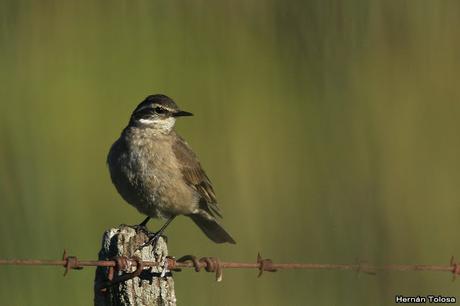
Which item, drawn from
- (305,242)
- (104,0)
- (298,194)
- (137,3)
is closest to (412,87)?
(298,194)

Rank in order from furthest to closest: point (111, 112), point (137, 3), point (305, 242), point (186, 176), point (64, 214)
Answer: point (111, 112) → point (137, 3) → point (64, 214) → point (305, 242) → point (186, 176)

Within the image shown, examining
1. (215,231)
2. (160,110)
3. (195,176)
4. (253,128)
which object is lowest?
(215,231)

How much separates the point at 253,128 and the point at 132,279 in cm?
610

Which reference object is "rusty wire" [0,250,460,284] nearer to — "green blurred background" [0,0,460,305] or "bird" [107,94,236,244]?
"green blurred background" [0,0,460,305]

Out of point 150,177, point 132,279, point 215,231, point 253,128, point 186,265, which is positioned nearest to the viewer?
point 132,279

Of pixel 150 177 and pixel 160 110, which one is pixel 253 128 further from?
pixel 150 177

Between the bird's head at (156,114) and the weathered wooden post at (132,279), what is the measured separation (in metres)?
3.03

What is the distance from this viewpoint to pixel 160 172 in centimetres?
816

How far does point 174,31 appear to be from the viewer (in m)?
11.6

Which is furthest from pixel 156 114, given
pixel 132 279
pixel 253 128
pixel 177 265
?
pixel 132 279

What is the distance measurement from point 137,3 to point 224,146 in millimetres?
1727

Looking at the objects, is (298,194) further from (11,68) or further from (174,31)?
(11,68)

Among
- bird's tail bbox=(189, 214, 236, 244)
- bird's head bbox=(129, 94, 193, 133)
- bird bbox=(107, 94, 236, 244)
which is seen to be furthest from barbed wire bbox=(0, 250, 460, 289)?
bird's head bbox=(129, 94, 193, 133)

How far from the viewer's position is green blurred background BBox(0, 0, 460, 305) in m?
8.27
